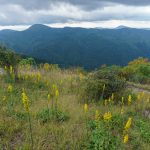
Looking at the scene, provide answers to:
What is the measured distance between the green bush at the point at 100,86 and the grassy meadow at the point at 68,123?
230 mm

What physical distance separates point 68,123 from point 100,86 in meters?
2.47

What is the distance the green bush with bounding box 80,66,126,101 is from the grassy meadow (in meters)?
0.23

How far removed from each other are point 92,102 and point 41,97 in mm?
1305

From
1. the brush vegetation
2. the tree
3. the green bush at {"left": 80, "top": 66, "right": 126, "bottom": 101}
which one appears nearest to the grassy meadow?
the brush vegetation

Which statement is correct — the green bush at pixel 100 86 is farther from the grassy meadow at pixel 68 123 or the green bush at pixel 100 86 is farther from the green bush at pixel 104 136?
the green bush at pixel 104 136

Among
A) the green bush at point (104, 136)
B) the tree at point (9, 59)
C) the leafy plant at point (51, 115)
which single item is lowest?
the green bush at point (104, 136)

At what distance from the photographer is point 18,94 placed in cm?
795

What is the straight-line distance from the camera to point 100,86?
326 inches

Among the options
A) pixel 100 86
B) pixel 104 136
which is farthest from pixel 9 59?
pixel 104 136

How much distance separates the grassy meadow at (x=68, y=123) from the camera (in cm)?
510

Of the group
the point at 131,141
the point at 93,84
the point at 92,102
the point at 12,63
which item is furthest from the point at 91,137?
the point at 12,63

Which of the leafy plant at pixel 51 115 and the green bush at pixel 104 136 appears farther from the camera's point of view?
the leafy plant at pixel 51 115

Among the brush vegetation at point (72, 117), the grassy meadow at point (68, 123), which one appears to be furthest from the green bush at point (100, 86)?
the grassy meadow at point (68, 123)

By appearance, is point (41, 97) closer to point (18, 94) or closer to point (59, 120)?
point (18, 94)
